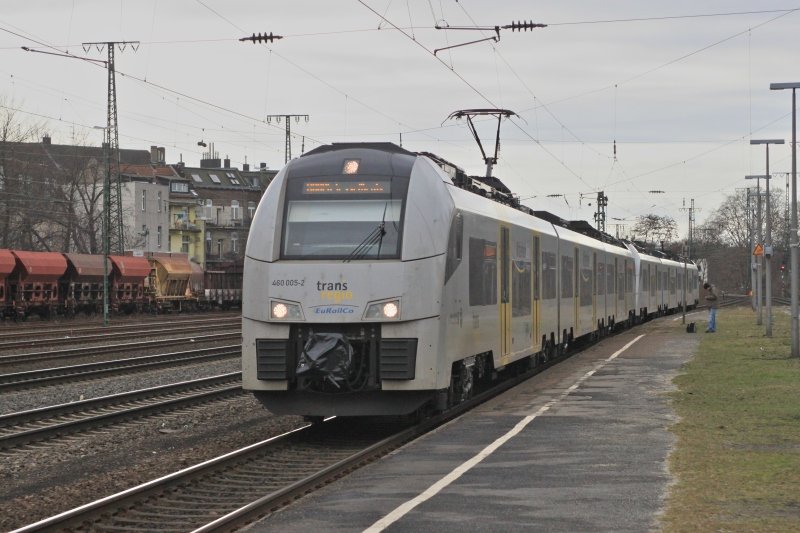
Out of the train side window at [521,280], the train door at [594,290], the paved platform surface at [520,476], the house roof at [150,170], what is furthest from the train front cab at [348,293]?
the house roof at [150,170]

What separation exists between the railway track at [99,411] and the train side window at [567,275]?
27.6ft

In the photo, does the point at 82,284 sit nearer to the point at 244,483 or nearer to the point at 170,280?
the point at 170,280

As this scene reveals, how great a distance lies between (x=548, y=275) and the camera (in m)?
24.2

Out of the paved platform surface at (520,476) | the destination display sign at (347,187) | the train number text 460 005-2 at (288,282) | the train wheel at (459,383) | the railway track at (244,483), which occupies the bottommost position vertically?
the railway track at (244,483)

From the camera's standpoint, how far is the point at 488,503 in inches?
371

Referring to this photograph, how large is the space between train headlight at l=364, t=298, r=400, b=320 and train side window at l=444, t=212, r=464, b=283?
85 centimetres

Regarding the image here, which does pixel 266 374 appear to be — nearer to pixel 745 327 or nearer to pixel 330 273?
pixel 330 273

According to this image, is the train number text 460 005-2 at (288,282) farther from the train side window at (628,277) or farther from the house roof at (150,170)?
the house roof at (150,170)

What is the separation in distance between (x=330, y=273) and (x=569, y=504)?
5.24 meters

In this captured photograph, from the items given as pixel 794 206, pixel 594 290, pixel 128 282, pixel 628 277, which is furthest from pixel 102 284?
pixel 794 206

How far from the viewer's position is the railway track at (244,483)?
9.40m

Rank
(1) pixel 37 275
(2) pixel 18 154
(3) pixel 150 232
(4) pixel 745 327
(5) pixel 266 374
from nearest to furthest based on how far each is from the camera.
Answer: (5) pixel 266 374, (4) pixel 745 327, (1) pixel 37 275, (2) pixel 18 154, (3) pixel 150 232

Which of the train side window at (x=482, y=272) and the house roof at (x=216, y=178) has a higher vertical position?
the house roof at (x=216, y=178)

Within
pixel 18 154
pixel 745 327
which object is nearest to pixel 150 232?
pixel 18 154
